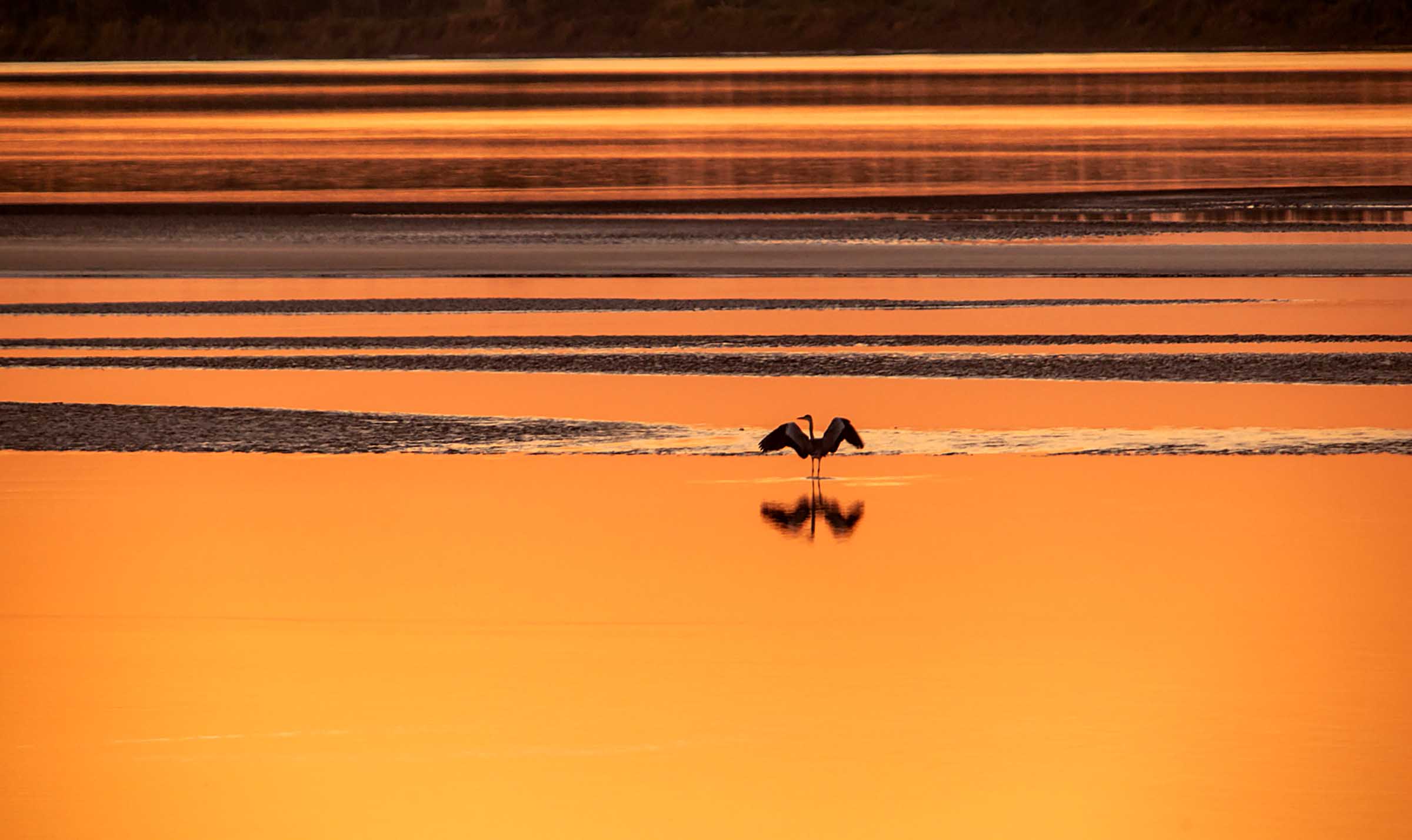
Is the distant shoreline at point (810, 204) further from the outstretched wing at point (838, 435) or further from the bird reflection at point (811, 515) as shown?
the bird reflection at point (811, 515)

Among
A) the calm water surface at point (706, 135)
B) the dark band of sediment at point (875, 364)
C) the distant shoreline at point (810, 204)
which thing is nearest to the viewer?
the dark band of sediment at point (875, 364)

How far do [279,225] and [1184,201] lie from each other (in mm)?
10343

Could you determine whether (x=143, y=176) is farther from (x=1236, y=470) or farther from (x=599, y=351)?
(x=1236, y=470)

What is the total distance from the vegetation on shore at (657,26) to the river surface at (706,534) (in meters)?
121

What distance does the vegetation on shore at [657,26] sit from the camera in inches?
5689

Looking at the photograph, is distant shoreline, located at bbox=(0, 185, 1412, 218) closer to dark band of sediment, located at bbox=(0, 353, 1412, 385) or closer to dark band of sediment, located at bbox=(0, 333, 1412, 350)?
dark band of sediment, located at bbox=(0, 333, 1412, 350)

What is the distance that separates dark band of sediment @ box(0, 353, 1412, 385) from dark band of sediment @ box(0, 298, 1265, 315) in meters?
2.78

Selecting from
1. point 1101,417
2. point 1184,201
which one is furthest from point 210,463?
point 1184,201

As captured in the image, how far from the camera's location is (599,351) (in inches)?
650

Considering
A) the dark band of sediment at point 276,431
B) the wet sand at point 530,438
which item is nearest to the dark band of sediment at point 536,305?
the dark band of sediment at point 276,431

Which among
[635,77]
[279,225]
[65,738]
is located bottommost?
[65,738]

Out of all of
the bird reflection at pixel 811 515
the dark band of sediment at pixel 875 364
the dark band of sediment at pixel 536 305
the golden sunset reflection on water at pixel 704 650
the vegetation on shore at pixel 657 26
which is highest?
the vegetation on shore at pixel 657 26

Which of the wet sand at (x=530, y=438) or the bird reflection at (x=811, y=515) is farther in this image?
the wet sand at (x=530, y=438)

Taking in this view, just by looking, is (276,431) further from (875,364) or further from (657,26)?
(657,26)
